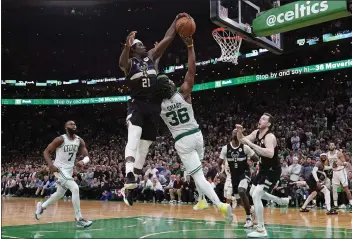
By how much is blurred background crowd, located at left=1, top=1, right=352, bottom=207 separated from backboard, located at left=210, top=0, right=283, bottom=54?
5495 mm

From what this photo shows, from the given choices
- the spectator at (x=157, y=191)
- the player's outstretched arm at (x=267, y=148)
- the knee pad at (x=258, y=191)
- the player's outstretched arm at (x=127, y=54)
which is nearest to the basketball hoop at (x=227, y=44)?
the spectator at (x=157, y=191)

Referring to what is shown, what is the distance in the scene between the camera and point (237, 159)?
9.55 m

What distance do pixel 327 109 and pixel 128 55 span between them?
1849 centimetres

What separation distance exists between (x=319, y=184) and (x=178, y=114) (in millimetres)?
7732

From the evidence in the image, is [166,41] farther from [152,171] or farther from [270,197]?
[152,171]

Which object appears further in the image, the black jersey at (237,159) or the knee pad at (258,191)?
the black jersey at (237,159)

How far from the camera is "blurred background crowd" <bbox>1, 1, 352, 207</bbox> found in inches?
749

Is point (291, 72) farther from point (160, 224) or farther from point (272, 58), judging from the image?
point (160, 224)

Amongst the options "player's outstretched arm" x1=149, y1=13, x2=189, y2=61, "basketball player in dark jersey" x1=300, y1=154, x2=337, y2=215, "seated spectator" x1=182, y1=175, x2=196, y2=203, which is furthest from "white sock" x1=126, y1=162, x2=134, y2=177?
"seated spectator" x1=182, y1=175, x2=196, y2=203

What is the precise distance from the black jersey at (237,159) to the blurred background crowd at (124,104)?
438 centimetres

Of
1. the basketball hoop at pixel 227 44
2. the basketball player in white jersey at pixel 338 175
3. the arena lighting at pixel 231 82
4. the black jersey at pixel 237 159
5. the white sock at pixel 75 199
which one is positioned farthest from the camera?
the arena lighting at pixel 231 82

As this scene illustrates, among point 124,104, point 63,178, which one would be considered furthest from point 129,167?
point 124,104

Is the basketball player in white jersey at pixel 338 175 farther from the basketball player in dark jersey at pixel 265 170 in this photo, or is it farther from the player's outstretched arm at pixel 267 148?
the player's outstretched arm at pixel 267 148

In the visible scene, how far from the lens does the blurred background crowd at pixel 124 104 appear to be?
1903 centimetres
